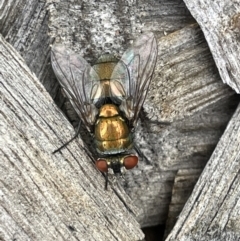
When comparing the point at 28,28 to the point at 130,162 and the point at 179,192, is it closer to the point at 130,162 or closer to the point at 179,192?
the point at 130,162

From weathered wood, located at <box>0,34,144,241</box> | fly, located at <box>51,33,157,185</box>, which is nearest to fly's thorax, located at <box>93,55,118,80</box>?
fly, located at <box>51,33,157,185</box>

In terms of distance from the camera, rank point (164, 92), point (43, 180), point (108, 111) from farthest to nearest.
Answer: point (108, 111), point (164, 92), point (43, 180)

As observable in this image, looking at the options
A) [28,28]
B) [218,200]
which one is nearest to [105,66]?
[28,28]

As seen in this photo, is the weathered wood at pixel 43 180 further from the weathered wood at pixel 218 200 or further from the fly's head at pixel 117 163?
the weathered wood at pixel 218 200

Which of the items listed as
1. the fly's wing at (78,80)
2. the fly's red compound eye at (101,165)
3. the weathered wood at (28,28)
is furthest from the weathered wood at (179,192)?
A: the weathered wood at (28,28)

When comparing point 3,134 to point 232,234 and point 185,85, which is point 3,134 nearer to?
point 185,85

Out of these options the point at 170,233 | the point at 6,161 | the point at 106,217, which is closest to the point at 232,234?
the point at 170,233

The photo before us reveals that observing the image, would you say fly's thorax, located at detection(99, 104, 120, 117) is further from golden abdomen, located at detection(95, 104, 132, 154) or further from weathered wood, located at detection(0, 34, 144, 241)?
weathered wood, located at detection(0, 34, 144, 241)
